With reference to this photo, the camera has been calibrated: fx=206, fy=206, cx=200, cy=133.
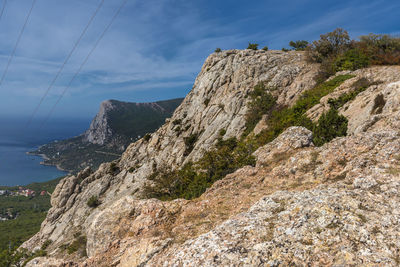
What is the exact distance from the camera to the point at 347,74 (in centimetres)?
3216

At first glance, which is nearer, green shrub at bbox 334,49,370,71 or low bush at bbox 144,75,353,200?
low bush at bbox 144,75,353,200

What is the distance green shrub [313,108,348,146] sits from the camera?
18214mm

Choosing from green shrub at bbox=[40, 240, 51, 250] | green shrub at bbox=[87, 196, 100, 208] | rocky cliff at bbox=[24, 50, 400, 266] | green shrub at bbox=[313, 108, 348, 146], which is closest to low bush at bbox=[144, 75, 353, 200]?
green shrub at bbox=[313, 108, 348, 146]

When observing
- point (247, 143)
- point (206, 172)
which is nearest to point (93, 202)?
point (206, 172)

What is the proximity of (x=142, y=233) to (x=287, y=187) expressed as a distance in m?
7.70

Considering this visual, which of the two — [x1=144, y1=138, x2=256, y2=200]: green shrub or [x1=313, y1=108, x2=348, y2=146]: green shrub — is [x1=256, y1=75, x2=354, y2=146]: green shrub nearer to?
[x1=144, y1=138, x2=256, y2=200]: green shrub

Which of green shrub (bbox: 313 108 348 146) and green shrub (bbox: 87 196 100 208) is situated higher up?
green shrub (bbox: 313 108 348 146)

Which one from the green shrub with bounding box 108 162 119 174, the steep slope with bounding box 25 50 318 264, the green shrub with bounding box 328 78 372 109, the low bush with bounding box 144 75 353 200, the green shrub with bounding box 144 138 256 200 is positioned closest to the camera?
the low bush with bounding box 144 75 353 200

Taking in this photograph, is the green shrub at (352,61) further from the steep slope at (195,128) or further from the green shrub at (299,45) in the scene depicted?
the green shrub at (299,45)

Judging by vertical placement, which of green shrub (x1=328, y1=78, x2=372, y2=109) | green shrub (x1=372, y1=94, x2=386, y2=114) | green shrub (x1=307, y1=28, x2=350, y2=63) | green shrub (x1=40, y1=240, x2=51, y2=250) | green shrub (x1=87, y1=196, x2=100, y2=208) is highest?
green shrub (x1=307, y1=28, x2=350, y2=63)

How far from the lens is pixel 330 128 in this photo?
19.0 metres

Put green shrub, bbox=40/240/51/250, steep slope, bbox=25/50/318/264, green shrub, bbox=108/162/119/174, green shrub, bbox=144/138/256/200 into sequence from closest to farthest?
green shrub, bbox=144/138/256/200 → green shrub, bbox=40/240/51/250 → steep slope, bbox=25/50/318/264 → green shrub, bbox=108/162/119/174

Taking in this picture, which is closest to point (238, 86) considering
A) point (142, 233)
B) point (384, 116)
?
point (384, 116)

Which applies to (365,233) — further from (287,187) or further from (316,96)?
(316,96)
